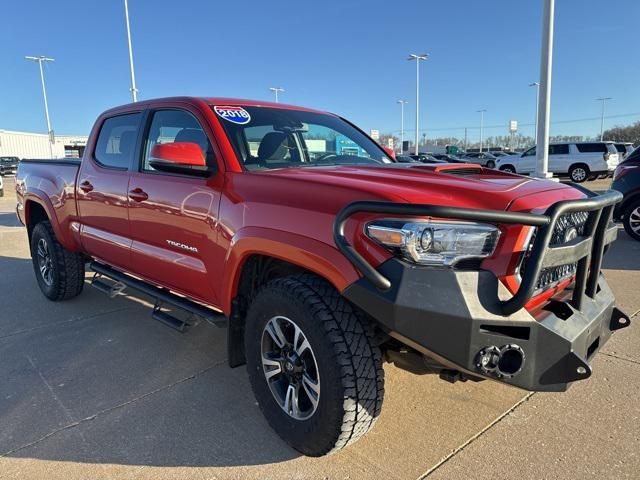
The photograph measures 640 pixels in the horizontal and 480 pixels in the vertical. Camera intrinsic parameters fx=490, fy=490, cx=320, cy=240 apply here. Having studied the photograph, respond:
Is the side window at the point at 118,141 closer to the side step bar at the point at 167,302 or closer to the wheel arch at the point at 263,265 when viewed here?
the side step bar at the point at 167,302

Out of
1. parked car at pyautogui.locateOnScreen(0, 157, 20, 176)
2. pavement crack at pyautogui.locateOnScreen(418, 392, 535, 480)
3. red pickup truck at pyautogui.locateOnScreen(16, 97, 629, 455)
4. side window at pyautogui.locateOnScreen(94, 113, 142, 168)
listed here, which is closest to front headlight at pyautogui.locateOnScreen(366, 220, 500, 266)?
red pickup truck at pyautogui.locateOnScreen(16, 97, 629, 455)

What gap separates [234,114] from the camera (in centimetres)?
323

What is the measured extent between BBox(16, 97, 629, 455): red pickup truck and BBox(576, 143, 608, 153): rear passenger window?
21557 millimetres

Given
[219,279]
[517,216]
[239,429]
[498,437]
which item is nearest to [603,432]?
[498,437]

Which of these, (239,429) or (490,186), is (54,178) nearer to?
(239,429)

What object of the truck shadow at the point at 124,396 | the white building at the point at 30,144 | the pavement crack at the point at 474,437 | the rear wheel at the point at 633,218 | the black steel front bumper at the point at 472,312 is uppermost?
the white building at the point at 30,144

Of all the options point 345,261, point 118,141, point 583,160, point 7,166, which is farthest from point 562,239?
point 7,166

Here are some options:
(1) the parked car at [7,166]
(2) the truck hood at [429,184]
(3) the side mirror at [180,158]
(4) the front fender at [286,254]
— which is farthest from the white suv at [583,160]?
(1) the parked car at [7,166]

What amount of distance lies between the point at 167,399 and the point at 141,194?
1.43m

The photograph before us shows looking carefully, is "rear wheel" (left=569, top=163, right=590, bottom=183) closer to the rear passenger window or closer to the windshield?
the rear passenger window

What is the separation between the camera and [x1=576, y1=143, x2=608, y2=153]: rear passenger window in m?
21.5

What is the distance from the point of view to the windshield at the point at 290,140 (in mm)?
3074

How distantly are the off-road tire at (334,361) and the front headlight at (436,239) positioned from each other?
0.40 m

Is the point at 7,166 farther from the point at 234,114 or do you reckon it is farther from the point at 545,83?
the point at 234,114
